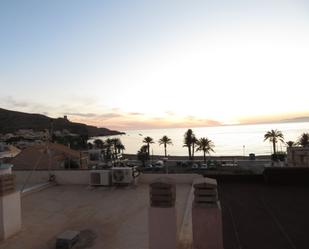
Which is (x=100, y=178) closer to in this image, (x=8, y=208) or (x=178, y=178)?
(x=178, y=178)

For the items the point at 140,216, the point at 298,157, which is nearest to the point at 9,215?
the point at 140,216

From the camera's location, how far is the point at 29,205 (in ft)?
43.2

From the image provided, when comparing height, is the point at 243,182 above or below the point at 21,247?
above

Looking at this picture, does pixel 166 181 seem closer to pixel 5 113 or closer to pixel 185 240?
pixel 185 240

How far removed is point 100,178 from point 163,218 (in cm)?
997

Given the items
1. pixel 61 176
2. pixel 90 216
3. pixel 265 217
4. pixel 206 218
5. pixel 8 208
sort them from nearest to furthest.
Result: pixel 206 218
pixel 265 217
pixel 8 208
pixel 90 216
pixel 61 176

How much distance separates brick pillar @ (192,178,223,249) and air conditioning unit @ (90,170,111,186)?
33.4 ft

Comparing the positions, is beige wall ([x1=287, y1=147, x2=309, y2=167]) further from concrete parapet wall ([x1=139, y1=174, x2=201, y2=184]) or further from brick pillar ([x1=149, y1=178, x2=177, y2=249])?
brick pillar ([x1=149, y1=178, x2=177, y2=249])

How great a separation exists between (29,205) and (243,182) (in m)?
9.14

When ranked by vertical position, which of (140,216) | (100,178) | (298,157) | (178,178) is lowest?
(140,216)

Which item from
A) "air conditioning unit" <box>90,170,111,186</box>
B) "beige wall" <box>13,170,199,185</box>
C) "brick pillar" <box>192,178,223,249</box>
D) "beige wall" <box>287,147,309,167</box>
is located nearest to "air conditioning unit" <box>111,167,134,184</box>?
"air conditioning unit" <box>90,170,111,186</box>

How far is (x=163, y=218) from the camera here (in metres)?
6.27

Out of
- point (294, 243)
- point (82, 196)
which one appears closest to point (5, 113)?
point (82, 196)

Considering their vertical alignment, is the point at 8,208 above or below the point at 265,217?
above
